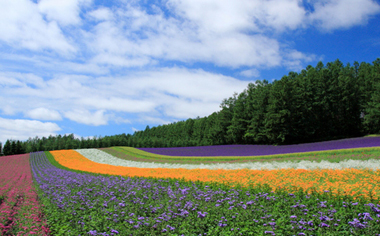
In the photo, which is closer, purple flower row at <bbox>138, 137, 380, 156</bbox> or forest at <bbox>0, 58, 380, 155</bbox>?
purple flower row at <bbox>138, 137, 380, 156</bbox>

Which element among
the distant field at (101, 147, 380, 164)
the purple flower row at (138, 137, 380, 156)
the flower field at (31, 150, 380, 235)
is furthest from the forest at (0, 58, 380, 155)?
the flower field at (31, 150, 380, 235)

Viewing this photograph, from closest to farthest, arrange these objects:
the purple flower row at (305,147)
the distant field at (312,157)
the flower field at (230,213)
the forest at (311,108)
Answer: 1. the flower field at (230,213)
2. the distant field at (312,157)
3. the purple flower row at (305,147)
4. the forest at (311,108)

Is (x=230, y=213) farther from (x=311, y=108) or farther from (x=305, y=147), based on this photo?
(x=311, y=108)

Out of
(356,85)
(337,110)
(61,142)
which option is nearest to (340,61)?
(356,85)

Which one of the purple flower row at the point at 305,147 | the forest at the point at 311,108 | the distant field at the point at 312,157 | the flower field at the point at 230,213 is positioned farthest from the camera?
the forest at the point at 311,108

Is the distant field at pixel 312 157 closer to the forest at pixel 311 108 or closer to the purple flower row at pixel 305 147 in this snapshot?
the purple flower row at pixel 305 147

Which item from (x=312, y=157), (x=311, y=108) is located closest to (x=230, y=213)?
(x=312, y=157)

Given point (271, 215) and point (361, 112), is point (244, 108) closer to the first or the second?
point (361, 112)

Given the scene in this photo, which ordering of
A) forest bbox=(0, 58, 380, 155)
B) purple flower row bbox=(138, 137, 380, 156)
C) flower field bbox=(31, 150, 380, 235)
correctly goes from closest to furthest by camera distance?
1. flower field bbox=(31, 150, 380, 235)
2. purple flower row bbox=(138, 137, 380, 156)
3. forest bbox=(0, 58, 380, 155)

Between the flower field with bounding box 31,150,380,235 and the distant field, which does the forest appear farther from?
the flower field with bounding box 31,150,380,235

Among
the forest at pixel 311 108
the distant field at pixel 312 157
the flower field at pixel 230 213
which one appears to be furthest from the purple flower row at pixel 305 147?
the flower field at pixel 230 213

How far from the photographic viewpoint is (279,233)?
476cm

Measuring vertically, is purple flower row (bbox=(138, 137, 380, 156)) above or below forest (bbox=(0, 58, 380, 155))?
below

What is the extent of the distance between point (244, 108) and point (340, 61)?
26405 millimetres
